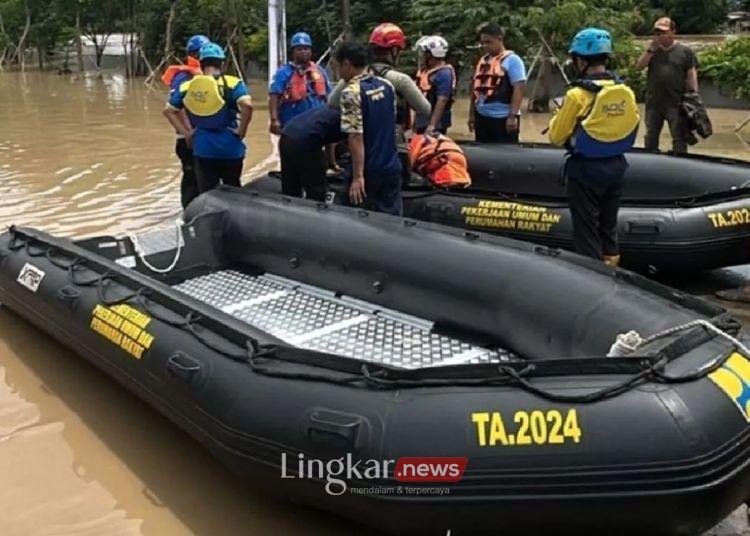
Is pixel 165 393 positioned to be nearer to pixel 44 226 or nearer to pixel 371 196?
pixel 371 196

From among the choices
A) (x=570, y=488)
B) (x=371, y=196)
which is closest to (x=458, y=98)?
(x=371, y=196)

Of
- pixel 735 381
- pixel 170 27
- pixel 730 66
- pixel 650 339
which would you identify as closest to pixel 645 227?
pixel 650 339

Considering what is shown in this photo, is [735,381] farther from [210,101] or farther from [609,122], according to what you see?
[210,101]

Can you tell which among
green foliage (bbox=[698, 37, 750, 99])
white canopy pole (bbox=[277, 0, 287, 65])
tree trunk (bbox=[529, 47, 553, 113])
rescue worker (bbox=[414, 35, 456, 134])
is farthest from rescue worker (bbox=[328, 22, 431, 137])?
tree trunk (bbox=[529, 47, 553, 113])

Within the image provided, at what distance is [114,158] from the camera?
30.5ft

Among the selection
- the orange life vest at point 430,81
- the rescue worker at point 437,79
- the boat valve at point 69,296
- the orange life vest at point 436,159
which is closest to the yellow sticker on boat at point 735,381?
the boat valve at point 69,296

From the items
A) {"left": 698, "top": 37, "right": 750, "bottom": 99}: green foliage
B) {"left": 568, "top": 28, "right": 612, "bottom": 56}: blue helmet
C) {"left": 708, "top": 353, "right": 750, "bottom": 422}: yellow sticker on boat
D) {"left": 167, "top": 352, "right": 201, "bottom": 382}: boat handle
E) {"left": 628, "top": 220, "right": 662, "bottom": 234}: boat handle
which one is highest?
{"left": 568, "top": 28, "right": 612, "bottom": 56}: blue helmet

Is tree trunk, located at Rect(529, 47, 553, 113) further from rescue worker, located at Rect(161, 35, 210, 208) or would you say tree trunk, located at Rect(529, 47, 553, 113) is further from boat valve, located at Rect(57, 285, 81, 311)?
boat valve, located at Rect(57, 285, 81, 311)

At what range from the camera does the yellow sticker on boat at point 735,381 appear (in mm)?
2259

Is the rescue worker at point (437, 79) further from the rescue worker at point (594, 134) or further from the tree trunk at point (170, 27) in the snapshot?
the tree trunk at point (170, 27)

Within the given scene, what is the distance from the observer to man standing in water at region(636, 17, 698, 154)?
19.9 feet

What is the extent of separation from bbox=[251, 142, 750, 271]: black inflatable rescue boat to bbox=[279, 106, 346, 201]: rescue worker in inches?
16.9

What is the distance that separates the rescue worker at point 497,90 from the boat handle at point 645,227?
5.08 feet

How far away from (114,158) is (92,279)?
6126mm
